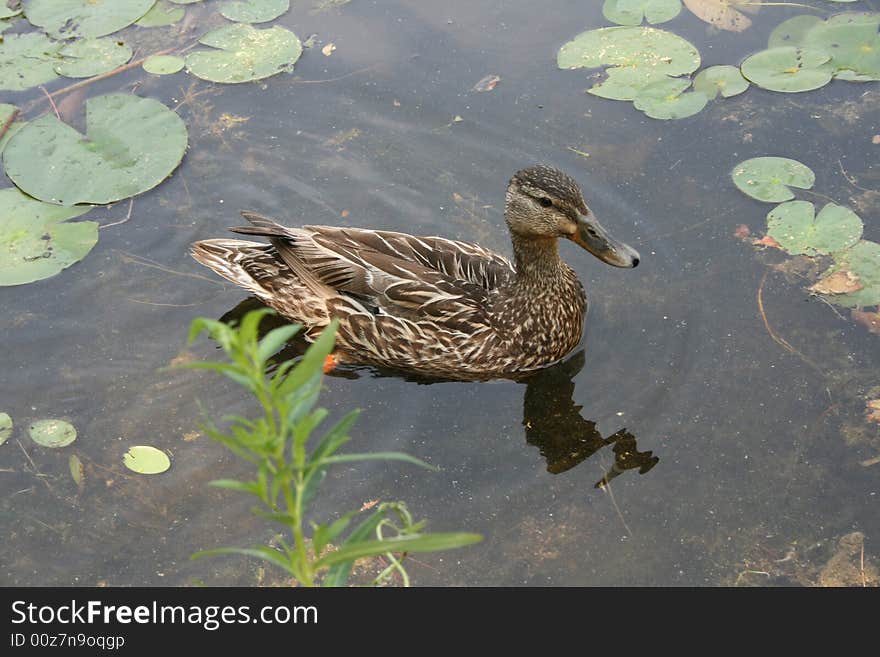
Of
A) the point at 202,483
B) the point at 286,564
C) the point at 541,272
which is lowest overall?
the point at 202,483

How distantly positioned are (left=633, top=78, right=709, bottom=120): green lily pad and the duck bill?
179 cm

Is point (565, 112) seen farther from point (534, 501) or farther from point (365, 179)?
point (534, 501)

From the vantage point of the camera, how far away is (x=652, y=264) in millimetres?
6531

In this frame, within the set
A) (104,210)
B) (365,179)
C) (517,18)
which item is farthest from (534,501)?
(517,18)

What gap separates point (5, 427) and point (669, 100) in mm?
4662

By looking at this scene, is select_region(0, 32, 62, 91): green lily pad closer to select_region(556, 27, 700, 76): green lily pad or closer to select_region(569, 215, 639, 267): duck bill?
select_region(556, 27, 700, 76): green lily pad

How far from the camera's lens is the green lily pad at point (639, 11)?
315 inches

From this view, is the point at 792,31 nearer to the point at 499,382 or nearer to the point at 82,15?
the point at 499,382

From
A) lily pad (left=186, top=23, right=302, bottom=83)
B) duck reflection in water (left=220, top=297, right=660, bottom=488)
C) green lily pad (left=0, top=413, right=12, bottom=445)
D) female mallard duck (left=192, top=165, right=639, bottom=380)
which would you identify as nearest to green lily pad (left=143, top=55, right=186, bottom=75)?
lily pad (left=186, top=23, right=302, bottom=83)

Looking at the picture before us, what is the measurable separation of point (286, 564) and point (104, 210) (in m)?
4.42

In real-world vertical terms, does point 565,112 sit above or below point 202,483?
above

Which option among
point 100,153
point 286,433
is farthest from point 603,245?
point 100,153

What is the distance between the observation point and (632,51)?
25.3ft

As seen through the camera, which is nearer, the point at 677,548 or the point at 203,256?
the point at 677,548
